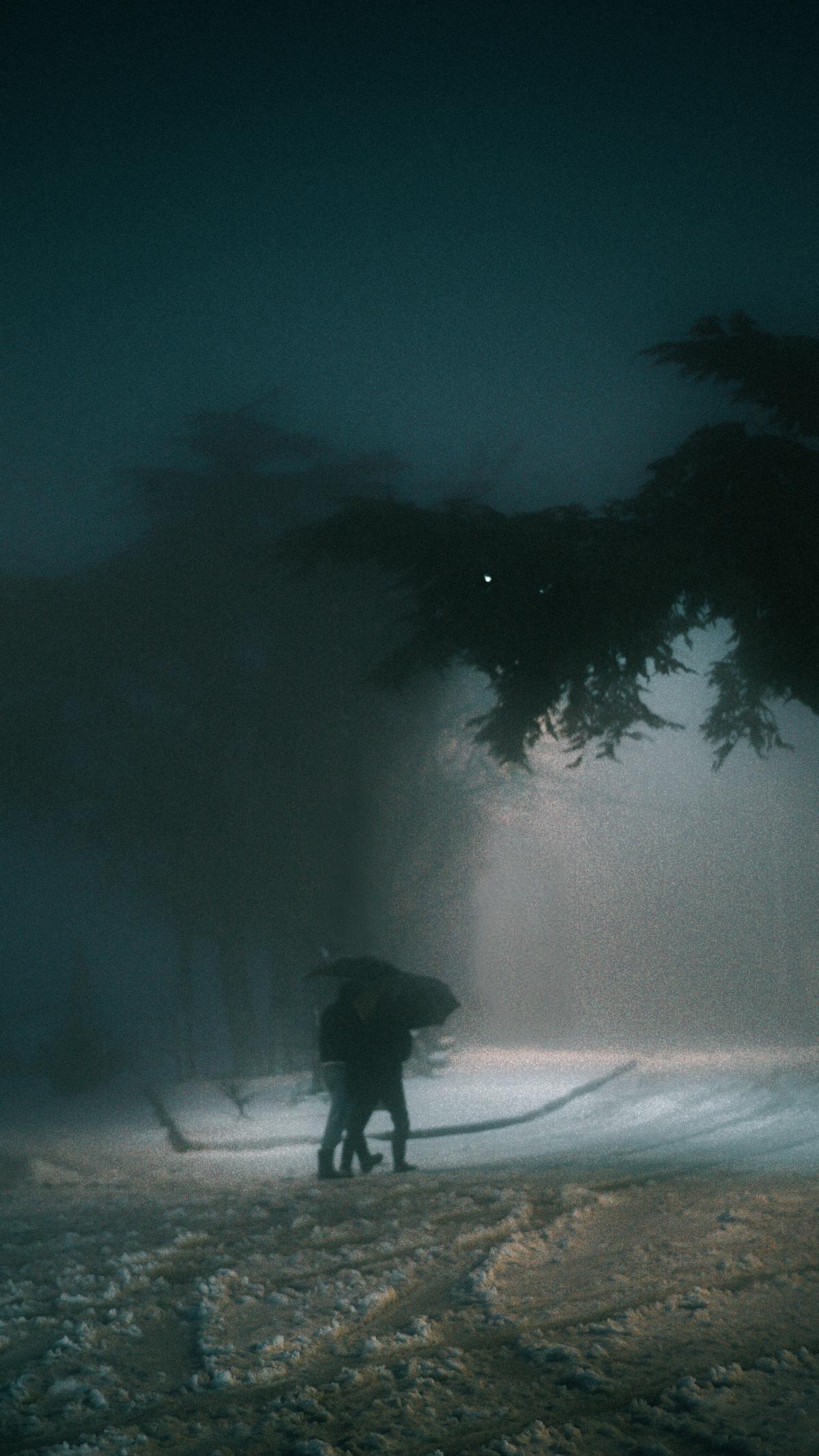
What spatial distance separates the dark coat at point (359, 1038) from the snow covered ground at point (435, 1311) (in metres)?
0.95

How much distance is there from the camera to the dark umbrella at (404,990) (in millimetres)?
9953

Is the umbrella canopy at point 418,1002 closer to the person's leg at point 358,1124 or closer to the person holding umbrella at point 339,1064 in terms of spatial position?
the person holding umbrella at point 339,1064

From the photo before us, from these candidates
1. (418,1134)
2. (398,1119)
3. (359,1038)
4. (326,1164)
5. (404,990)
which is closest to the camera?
(359,1038)

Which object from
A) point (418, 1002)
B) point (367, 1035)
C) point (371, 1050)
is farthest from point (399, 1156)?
point (418, 1002)

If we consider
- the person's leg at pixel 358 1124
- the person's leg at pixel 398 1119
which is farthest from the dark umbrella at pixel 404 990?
the person's leg at pixel 358 1124

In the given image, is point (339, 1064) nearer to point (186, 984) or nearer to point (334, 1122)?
point (334, 1122)

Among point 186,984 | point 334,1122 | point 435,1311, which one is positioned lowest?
point 435,1311

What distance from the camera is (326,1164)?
10.1 meters

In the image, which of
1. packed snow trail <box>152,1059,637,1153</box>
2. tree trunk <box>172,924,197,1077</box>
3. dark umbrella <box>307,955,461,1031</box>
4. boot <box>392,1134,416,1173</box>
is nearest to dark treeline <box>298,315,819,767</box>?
dark umbrella <box>307,955,461,1031</box>

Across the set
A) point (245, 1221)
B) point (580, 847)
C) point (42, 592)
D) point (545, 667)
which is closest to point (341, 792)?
point (42, 592)

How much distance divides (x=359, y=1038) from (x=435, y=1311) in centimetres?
521

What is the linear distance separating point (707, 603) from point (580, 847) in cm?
2229

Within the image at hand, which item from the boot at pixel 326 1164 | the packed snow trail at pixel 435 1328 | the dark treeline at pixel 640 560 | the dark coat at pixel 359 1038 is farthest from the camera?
the boot at pixel 326 1164

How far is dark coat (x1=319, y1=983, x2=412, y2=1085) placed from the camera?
32.3 ft
